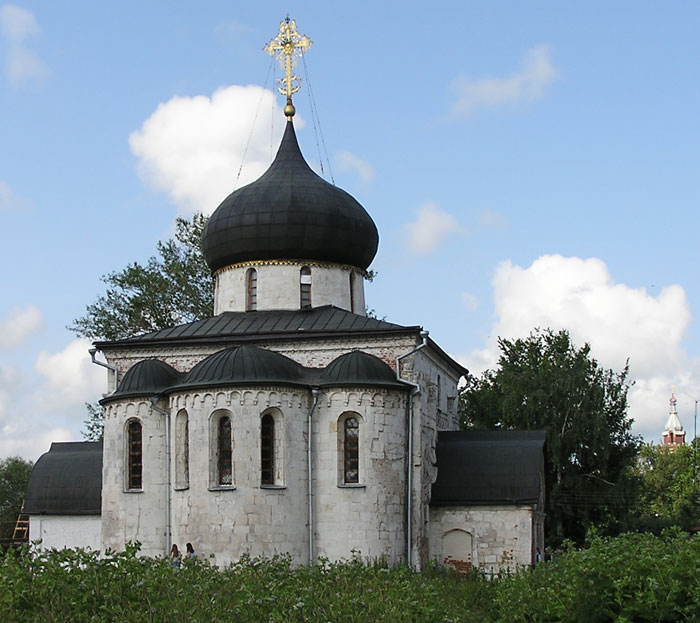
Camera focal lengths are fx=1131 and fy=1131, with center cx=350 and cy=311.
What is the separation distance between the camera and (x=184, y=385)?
21.0 m

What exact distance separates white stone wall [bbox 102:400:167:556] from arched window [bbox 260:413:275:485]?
2260mm

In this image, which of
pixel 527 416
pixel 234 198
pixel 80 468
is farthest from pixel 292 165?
pixel 527 416

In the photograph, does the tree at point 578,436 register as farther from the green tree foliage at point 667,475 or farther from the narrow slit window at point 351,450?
the green tree foliage at point 667,475

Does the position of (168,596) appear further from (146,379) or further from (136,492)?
(146,379)

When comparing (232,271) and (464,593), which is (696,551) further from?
(232,271)

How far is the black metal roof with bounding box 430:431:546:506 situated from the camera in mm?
22297

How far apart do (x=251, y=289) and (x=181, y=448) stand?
14.9ft

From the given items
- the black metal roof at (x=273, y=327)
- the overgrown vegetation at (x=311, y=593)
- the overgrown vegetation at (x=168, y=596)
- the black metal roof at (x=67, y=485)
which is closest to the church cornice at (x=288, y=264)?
the black metal roof at (x=273, y=327)

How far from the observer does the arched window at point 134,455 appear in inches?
870

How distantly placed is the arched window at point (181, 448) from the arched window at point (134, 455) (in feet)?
3.29

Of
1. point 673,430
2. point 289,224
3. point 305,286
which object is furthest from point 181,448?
point 673,430

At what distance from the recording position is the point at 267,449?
20.8 m

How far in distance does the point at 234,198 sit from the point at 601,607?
16.7 meters

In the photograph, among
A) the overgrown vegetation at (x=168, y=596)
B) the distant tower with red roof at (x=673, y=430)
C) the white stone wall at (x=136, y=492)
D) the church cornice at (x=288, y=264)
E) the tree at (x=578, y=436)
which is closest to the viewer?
the overgrown vegetation at (x=168, y=596)
